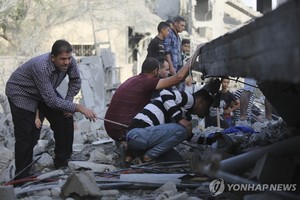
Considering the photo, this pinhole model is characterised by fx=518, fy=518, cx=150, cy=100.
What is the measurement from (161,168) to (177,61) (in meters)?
3.98

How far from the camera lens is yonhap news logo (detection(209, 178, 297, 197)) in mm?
3208

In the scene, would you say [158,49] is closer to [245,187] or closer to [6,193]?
[6,193]

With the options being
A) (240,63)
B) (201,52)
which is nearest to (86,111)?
(201,52)

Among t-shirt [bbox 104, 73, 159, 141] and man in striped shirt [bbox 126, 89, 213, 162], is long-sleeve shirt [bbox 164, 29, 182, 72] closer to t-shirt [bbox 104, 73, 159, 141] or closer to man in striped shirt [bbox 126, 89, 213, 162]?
t-shirt [bbox 104, 73, 159, 141]

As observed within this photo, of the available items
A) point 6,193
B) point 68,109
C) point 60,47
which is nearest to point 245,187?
Answer: point 6,193

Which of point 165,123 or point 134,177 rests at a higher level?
point 165,123

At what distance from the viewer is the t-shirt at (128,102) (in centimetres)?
634

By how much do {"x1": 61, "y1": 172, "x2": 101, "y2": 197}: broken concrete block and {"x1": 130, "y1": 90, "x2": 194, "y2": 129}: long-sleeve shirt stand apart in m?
1.50

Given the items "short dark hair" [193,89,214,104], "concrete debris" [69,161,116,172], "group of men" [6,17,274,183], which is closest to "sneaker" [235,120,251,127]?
"group of men" [6,17,274,183]

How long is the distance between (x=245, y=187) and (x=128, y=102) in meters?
3.21

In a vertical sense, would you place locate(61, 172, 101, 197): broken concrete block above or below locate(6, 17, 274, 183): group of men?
below

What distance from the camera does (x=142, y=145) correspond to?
575 cm

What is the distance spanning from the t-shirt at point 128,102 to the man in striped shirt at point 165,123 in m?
0.48

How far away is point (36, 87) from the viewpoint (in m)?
5.70
